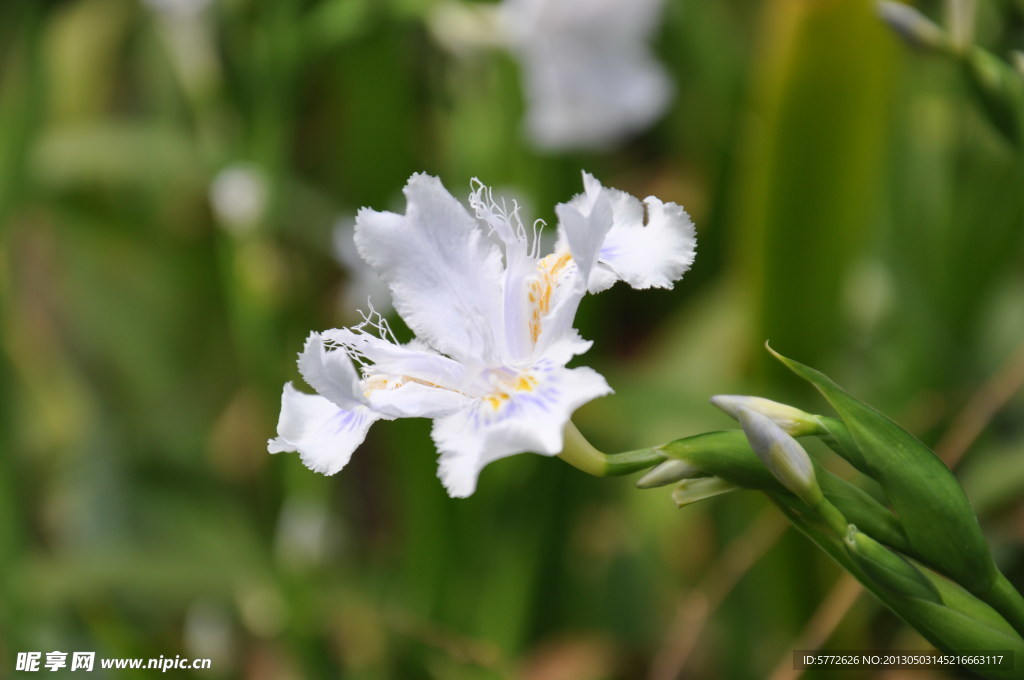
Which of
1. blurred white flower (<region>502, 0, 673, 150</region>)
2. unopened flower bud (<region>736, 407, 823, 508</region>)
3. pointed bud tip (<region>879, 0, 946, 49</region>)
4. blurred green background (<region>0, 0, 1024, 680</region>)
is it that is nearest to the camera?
unopened flower bud (<region>736, 407, 823, 508</region>)

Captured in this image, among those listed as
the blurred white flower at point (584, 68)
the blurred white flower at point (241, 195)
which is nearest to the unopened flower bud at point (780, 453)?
the blurred white flower at point (241, 195)

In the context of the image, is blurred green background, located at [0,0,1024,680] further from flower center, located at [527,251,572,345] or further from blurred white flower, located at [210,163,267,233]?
flower center, located at [527,251,572,345]

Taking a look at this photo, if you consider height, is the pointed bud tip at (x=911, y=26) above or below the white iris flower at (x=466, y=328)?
above

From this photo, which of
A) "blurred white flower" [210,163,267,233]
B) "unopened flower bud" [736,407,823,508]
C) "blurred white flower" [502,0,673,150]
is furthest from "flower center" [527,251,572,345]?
"blurred white flower" [502,0,673,150]

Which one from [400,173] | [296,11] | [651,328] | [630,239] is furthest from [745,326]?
[630,239]

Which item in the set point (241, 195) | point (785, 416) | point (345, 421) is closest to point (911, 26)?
point (785, 416)

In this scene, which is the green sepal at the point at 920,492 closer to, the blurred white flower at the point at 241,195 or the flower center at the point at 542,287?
the flower center at the point at 542,287

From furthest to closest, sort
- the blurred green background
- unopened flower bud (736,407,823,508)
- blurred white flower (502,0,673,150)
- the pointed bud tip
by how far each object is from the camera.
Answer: blurred white flower (502,0,673,150) < the blurred green background < the pointed bud tip < unopened flower bud (736,407,823,508)
